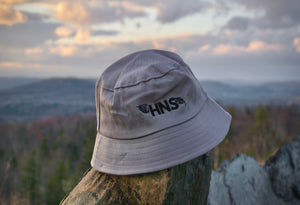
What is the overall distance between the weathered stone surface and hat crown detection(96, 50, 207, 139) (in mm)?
326

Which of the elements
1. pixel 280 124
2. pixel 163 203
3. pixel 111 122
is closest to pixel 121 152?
pixel 111 122

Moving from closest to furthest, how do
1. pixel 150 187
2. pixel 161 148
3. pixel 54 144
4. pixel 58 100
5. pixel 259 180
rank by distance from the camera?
pixel 161 148
pixel 150 187
pixel 259 180
pixel 54 144
pixel 58 100

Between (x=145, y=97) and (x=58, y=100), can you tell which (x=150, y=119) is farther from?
(x=58, y=100)

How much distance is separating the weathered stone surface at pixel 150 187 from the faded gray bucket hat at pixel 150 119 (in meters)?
0.17

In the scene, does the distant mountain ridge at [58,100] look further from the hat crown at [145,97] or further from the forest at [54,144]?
the hat crown at [145,97]

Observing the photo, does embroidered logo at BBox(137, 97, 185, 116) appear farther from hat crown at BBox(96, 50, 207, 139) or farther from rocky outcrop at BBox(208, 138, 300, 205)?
rocky outcrop at BBox(208, 138, 300, 205)

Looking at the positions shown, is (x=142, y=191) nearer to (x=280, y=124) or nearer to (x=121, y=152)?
(x=121, y=152)

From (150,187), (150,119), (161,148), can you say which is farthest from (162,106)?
(150,187)

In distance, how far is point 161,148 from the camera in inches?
51.2

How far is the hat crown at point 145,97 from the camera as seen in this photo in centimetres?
135

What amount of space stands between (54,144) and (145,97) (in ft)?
147

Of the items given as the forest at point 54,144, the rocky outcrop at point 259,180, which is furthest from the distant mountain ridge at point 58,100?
the rocky outcrop at point 259,180

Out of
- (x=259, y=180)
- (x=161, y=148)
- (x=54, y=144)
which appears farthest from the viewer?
(x=54, y=144)

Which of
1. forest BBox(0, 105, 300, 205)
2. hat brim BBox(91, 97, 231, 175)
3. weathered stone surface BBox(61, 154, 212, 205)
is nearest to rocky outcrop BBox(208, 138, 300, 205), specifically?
weathered stone surface BBox(61, 154, 212, 205)
